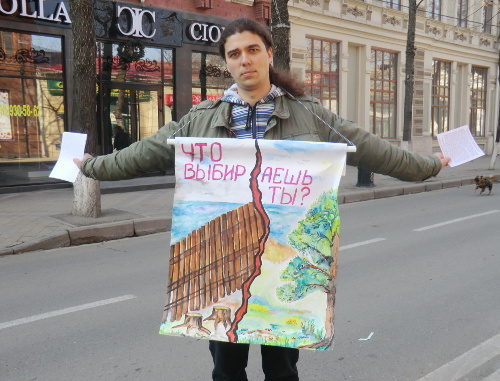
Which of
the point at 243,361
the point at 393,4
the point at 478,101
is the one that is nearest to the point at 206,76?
the point at 393,4

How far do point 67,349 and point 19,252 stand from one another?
3.73 metres

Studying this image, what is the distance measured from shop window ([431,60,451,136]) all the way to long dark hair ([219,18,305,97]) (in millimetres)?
24983

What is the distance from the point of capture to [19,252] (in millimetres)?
7199

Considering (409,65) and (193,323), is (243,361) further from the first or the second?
(409,65)

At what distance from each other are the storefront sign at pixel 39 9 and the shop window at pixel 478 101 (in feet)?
76.1

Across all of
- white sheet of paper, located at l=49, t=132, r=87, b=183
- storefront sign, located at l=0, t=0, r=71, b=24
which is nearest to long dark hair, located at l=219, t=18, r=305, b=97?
white sheet of paper, located at l=49, t=132, r=87, b=183

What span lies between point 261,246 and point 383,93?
851 inches

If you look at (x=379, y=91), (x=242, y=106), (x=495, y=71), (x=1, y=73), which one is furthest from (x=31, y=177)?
(x=495, y=71)

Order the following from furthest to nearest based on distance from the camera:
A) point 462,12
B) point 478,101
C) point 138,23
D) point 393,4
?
point 478,101, point 462,12, point 393,4, point 138,23

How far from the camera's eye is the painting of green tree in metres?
2.15

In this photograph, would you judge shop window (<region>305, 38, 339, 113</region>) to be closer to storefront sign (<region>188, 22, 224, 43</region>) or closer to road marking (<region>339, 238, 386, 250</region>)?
storefront sign (<region>188, 22, 224, 43</region>)

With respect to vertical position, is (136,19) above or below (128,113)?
above

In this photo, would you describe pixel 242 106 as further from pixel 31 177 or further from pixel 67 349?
pixel 31 177

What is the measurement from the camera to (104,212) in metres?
9.47
